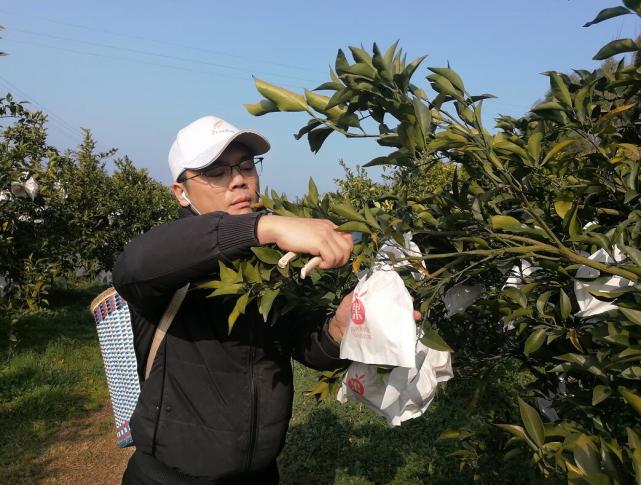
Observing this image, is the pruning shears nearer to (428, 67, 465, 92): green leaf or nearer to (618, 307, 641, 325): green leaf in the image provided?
(428, 67, 465, 92): green leaf

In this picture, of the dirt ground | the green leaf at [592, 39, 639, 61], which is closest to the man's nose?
the green leaf at [592, 39, 639, 61]

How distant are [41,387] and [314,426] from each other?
3088mm

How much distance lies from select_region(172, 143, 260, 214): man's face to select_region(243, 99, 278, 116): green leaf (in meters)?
0.59

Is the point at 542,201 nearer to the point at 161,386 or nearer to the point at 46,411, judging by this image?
the point at 161,386

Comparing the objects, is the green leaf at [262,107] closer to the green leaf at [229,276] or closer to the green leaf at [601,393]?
the green leaf at [229,276]

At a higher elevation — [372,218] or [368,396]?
[372,218]

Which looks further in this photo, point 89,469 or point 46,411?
point 46,411

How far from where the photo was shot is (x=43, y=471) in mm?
4410

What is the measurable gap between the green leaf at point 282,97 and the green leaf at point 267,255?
0.29 m

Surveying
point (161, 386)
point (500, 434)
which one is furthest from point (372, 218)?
point (161, 386)

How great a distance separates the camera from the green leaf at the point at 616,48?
1.13 metres

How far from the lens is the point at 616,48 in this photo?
1.15 m

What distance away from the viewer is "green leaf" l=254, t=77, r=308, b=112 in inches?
46.1

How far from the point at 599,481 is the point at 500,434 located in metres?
0.85
